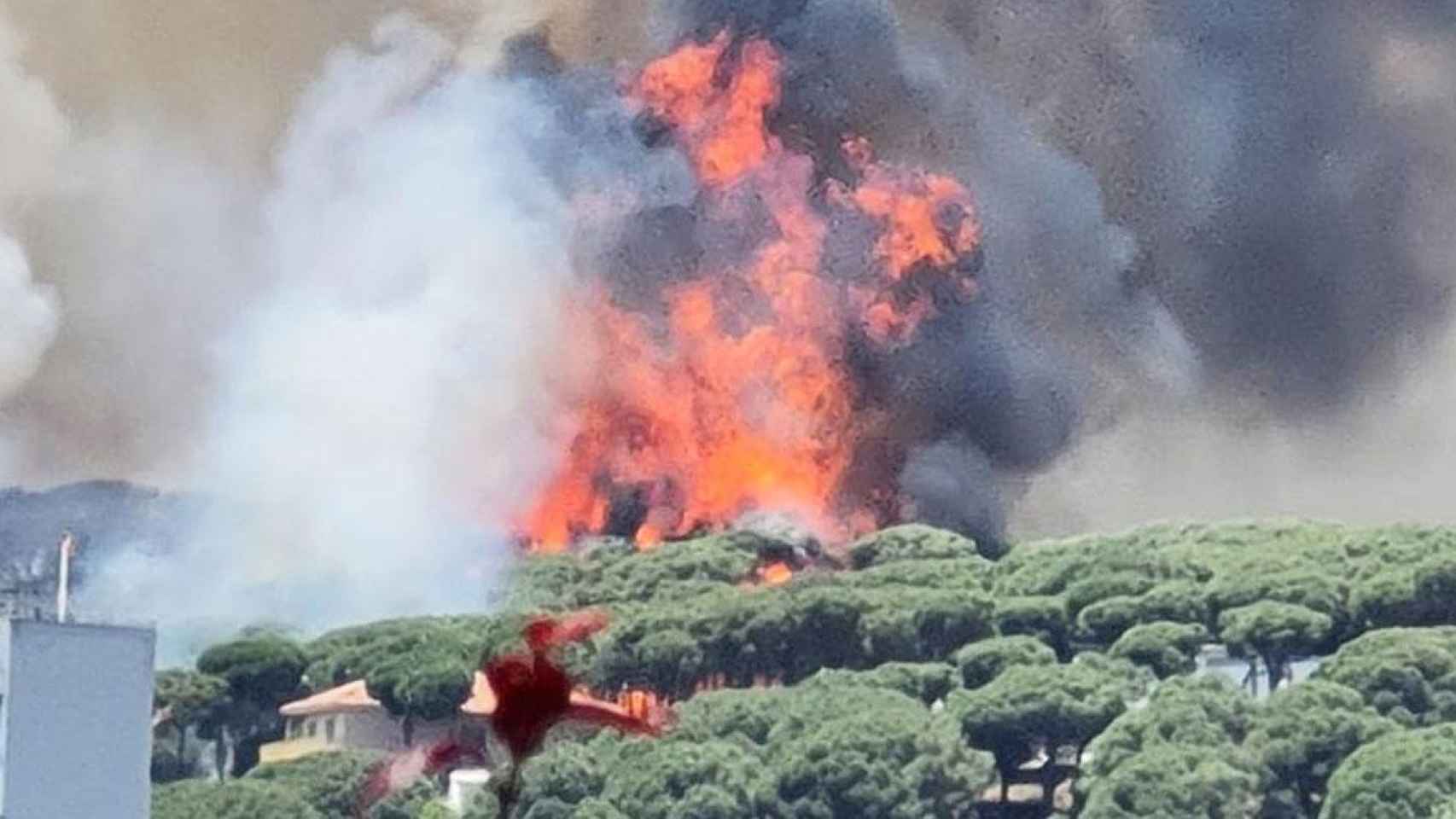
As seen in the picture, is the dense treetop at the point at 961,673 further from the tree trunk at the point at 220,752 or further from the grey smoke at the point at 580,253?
the grey smoke at the point at 580,253

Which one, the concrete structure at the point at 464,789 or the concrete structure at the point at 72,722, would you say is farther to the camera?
the concrete structure at the point at 464,789

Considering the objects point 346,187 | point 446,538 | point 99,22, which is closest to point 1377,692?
point 446,538

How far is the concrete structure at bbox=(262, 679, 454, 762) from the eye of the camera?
2869 centimetres

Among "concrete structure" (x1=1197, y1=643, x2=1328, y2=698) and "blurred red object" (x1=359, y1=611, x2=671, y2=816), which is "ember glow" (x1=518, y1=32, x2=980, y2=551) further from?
"blurred red object" (x1=359, y1=611, x2=671, y2=816)

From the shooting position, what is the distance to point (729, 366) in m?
30.7

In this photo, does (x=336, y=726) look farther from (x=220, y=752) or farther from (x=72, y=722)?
(x=72, y=722)

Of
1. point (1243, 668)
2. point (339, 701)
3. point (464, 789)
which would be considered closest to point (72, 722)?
point (464, 789)

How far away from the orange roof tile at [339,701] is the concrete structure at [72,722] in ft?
45.2

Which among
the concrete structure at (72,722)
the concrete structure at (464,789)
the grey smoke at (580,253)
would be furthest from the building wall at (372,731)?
the concrete structure at (72,722)

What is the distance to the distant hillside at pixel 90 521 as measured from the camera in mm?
27297

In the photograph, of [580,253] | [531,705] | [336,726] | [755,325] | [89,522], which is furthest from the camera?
[755,325]

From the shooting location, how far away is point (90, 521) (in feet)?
91.5

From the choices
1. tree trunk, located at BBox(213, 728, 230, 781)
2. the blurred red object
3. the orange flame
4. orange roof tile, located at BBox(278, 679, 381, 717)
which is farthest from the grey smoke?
the blurred red object

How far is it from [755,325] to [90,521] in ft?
20.6
